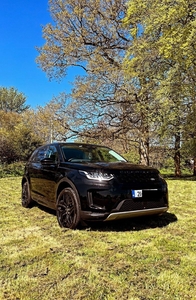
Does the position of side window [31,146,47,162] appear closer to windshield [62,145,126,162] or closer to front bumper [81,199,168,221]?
windshield [62,145,126,162]

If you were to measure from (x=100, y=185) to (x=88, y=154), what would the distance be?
1325 millimetres

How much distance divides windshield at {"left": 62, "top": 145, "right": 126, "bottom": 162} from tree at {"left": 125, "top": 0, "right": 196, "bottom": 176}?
18.4 ft

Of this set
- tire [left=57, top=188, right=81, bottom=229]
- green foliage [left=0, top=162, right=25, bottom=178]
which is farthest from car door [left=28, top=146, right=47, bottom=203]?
green foliage [left=0, top=162, right=25, bottom=178]

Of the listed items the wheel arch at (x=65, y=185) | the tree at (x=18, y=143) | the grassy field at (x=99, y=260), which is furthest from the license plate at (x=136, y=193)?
the tree at (x=18, y=143)

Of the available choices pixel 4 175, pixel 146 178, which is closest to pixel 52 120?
pixel 4 175

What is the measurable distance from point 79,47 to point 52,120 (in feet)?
14.7

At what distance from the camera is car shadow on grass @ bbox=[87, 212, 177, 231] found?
3.97 metres

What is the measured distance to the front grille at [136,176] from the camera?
3711 mm

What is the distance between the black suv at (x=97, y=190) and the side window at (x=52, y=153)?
0.03 m

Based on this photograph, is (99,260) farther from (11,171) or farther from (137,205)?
(11,171)

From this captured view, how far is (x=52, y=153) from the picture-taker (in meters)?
4.91

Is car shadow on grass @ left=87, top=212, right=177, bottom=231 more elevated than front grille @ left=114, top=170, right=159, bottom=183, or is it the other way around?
front grille @ left=114, top=170, right=159, bottom=183

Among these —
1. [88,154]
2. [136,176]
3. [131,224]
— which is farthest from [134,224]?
[88,154]

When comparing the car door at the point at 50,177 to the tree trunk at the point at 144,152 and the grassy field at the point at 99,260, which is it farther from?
the tree trunk at the point at 144,152
